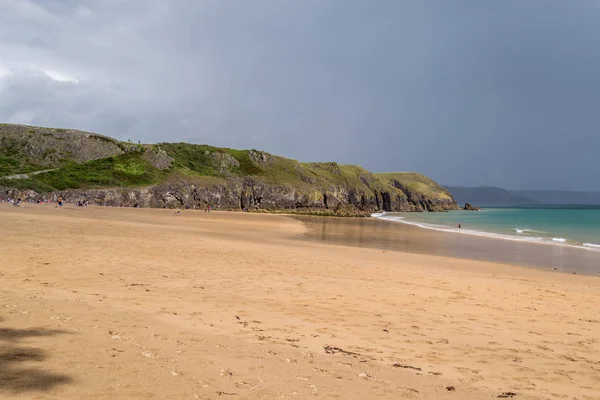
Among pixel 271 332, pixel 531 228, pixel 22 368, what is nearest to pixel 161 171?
pixel 531 228

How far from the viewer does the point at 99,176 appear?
75625mm

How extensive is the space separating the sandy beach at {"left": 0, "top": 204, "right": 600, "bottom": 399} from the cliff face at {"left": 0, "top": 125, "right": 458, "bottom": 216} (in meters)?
61.6

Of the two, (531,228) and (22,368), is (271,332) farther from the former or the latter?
(531,228)

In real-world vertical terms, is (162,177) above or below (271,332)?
above

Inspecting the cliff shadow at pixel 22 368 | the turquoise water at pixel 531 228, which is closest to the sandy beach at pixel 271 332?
the cliff shadow at pixel 22 368

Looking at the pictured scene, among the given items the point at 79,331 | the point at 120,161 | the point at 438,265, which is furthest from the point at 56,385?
the point at 120,161

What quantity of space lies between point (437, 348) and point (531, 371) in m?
1.53

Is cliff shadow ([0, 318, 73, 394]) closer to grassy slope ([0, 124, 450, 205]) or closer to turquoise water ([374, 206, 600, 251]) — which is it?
turquoise water ([374, 206, 600, 251])

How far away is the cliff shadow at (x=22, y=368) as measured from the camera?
4.05 metres

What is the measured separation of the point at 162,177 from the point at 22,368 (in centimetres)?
8274

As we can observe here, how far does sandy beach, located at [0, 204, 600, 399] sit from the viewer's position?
4762mm

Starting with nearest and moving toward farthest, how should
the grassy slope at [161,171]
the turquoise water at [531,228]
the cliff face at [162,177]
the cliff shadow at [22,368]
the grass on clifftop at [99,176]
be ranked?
the cliff shadow at [22,368] < the turquoise water at [531,228] < the grass on clifftop at [99,176] < the cliff face at [162,177] < the grassy slope at [161,171]

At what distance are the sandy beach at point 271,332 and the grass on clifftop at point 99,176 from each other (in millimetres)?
61407

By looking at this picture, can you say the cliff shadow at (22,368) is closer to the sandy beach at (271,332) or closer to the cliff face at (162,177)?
the sandy beach at (271,332)
